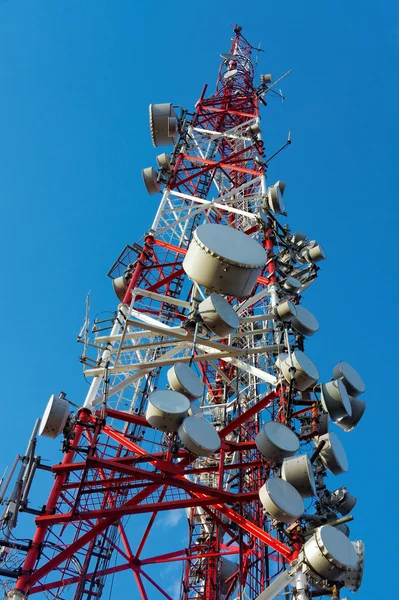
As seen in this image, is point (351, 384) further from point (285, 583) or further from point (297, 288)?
point (285, 583)

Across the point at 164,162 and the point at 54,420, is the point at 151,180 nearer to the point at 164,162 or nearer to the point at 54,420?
the point at 164,162

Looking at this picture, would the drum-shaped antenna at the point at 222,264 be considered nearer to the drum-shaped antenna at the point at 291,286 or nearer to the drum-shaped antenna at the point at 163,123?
the drum-shaped antenna at the point at 291,286

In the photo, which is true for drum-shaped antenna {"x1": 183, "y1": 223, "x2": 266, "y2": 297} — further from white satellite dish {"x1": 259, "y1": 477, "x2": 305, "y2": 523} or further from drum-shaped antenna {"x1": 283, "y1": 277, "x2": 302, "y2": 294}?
white satellite dish {"x1": 259, "y1": 477, "x2": 305, "y2": 523}

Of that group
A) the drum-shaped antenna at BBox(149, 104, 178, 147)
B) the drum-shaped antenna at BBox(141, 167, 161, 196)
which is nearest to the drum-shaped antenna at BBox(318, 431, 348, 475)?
the drum-shaped antenna at BBox(141, 167, 161, 196)

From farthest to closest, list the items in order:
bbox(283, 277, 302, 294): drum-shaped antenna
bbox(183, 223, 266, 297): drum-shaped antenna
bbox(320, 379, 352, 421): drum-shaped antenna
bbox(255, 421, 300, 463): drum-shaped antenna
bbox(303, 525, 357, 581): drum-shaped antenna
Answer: bbox(283, 277, 302, 294): drum-shaped antenna < bbox(320, 379, 352, 421): drum-shaped antenna < bbox(183, 223, 266, 297): drum-shaped antenna < bbox(255, 421, 300, 463): drum-shaped antenna < bbox(303, 525, 357, 581): drum-shaped antenna

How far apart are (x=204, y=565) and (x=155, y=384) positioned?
569cm

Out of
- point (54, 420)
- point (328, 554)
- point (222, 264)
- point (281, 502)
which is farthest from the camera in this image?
point (222, 264)

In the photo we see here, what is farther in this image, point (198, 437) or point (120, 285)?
point (120, 285)

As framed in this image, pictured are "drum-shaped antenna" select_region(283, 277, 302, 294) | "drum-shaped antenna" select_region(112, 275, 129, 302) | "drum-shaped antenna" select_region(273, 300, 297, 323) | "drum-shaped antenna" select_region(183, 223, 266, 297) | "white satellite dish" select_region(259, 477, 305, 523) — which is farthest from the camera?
"drum-shaped antenna" select_region(112, 275, 129, 302)

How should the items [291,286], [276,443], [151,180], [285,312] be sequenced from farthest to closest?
1. [151,180]
2. [291,286]
3. [285,312]
4. [276,443]

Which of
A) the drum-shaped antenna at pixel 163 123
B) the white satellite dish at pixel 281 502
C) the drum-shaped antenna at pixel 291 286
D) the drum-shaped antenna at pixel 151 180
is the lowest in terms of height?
the white satellite dish at pixel 281 502

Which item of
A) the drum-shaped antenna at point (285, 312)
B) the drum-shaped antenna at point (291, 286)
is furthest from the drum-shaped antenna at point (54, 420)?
the drum-shaped antenna at point (291, 286)

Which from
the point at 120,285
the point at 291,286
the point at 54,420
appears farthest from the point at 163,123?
the point at 54,420

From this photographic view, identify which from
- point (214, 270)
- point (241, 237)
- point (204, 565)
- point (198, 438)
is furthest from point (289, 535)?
point (204, 565)
